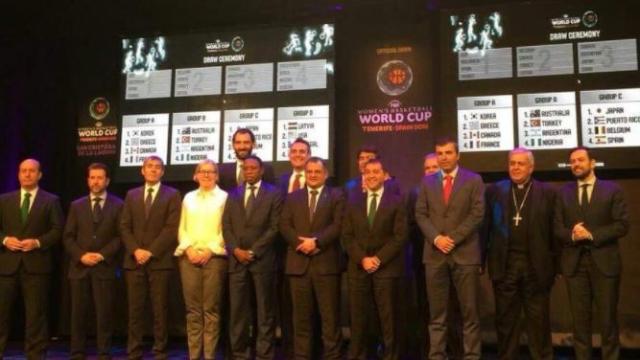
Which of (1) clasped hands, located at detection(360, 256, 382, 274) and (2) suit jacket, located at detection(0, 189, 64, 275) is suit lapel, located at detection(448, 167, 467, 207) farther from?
(2) suit jacket, located at detection(0, 189, 64, 275)

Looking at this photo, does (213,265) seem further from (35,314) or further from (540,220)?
(540,220)

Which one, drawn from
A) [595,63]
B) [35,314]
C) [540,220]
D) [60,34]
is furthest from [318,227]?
[60,34]

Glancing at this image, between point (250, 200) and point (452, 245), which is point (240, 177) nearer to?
point (250, 200)

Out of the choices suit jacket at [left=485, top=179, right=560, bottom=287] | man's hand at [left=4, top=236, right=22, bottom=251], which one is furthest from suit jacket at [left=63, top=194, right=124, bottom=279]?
suit jacket at [left=485, top=179, right=560, bottom=287]

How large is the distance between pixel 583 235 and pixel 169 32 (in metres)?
4.59

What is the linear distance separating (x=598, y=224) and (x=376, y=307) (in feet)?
5.78

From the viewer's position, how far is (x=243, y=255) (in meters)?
4.82

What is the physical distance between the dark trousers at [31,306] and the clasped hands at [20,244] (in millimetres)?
176

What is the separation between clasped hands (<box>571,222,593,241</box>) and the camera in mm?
4566

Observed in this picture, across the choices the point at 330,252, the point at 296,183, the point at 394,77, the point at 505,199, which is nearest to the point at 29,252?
the point at 296,183

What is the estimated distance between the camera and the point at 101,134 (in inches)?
280

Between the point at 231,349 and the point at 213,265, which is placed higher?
the point at 213,265

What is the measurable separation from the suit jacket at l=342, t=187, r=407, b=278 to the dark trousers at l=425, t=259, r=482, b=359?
0.92 ft

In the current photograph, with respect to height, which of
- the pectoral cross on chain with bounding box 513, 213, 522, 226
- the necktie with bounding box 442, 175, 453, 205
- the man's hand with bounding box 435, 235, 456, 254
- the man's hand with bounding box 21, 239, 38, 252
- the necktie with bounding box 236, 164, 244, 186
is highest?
the necktie with bounding box 236, 164, 244, 186
